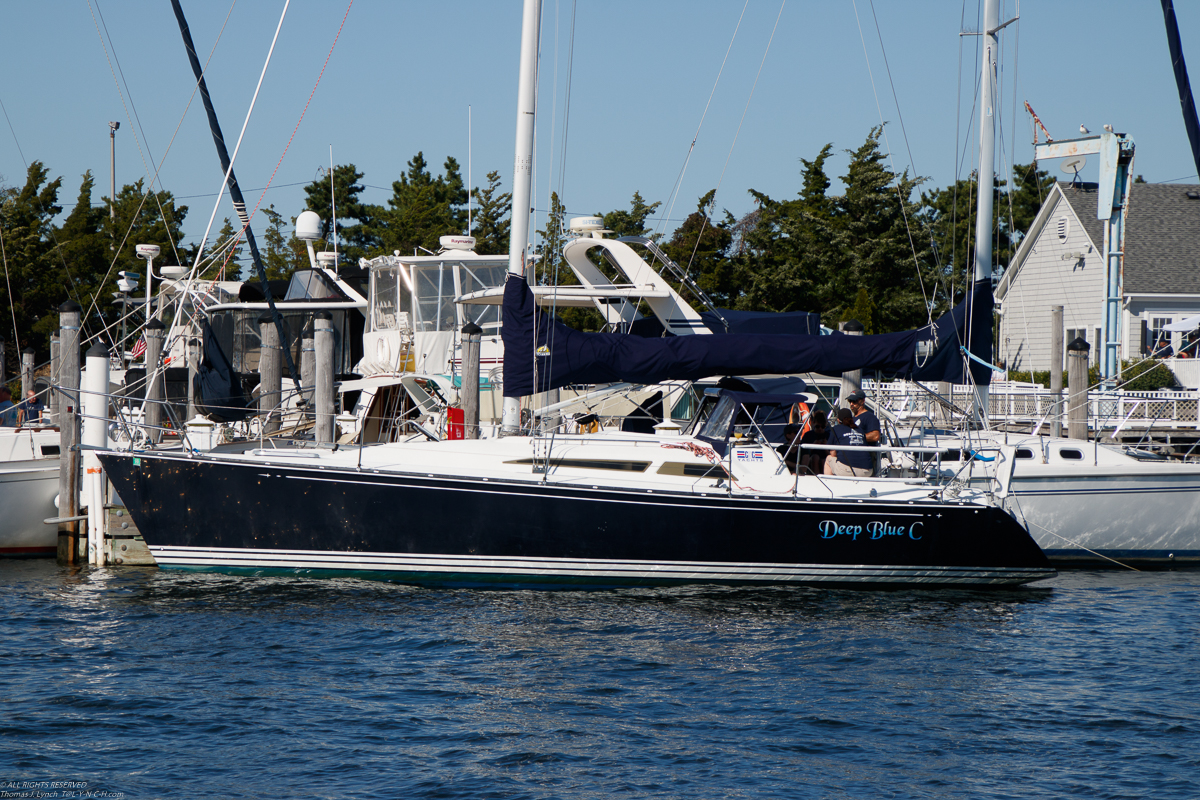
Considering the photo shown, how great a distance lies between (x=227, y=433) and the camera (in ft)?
46.7

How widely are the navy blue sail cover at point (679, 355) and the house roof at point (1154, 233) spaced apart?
18434mm

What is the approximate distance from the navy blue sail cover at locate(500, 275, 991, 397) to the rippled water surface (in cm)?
235

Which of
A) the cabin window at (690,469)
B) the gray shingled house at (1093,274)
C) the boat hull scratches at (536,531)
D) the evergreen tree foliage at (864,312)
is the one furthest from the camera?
the evergreen tree foliage at (864,312)

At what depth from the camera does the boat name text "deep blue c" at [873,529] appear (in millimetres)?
11297

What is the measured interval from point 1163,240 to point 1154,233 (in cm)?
37

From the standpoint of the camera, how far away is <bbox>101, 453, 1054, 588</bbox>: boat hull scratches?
11.2 m

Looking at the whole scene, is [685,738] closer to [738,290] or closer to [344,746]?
[344,746]

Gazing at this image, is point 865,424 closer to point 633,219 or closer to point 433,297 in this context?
point 433,297

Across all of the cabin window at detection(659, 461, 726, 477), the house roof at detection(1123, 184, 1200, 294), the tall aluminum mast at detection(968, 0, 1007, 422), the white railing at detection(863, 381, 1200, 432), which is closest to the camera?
the cabin window at detection(659, 461, 726, 477)

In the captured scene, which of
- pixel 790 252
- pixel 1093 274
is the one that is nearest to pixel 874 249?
pixel 790 252

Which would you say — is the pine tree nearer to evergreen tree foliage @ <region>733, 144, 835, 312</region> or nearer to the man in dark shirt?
evergreen tree foliage @ <region>733, 144, 835, 312</region>

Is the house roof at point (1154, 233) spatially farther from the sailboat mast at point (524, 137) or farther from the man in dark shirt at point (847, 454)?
the sailboat mast at point (524, 137)

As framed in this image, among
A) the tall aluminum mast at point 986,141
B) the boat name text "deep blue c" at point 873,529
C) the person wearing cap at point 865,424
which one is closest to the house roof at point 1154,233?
the tall aluminum mast at point 986,141

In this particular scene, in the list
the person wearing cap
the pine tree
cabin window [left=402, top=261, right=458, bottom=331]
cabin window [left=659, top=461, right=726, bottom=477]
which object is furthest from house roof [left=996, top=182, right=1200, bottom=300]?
the pine tree
